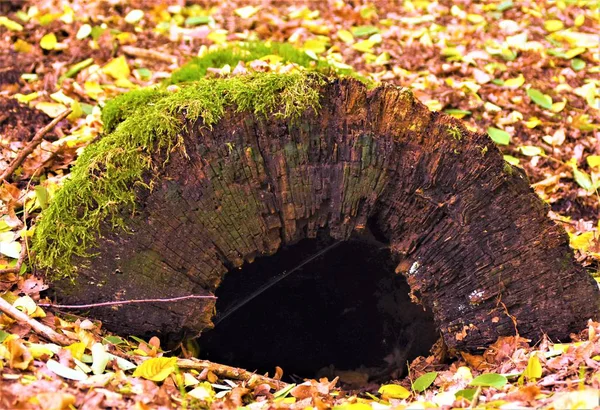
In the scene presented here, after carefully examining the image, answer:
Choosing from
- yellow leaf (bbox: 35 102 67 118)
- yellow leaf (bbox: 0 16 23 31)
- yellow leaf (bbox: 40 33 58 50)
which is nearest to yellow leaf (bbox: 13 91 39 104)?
yellow leaf (bbox: 35 102 67 118)

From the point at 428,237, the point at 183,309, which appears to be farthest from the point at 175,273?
the point at 428,237

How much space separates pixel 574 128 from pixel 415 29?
151 centimetres

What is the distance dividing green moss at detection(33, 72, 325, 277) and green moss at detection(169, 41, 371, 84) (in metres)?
0.95

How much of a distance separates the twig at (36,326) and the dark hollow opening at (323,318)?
80 cm

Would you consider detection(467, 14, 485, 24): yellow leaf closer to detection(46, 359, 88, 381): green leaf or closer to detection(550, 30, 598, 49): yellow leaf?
detection(550, 30, 598, 49): yellow leaf

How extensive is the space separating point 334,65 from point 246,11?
1.53 meters

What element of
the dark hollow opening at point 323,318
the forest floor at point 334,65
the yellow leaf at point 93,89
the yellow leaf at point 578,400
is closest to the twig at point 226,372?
the forest floor at point 334,65

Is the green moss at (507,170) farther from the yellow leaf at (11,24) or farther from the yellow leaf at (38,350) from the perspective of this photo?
the yellow leaf at (11,24)

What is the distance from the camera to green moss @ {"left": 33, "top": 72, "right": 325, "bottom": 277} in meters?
2.67

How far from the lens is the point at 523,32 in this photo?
17.1ft

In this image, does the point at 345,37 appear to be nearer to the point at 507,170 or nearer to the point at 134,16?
the point at 134,16

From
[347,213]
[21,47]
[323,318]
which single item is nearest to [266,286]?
[323,318]

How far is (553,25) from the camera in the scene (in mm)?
5332

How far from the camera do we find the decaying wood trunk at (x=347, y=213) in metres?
2.69
